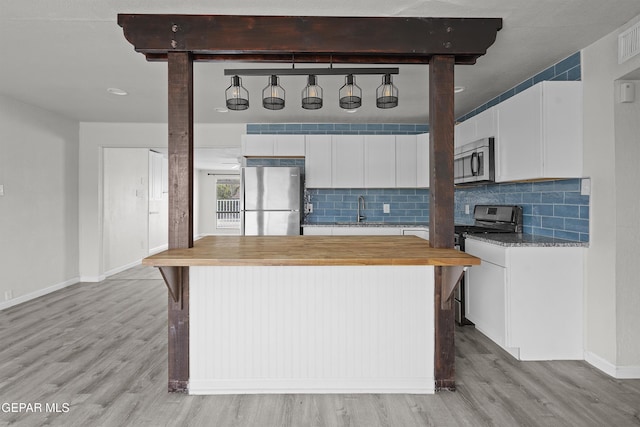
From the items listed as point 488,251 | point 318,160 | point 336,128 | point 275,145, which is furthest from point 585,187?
point 275,145

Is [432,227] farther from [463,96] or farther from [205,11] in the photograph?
[463,96]

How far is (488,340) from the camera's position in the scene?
3135mm

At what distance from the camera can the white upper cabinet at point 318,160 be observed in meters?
4.76

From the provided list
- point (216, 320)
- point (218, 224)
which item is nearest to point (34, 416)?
point (216, 320)

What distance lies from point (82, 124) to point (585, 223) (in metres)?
6.01

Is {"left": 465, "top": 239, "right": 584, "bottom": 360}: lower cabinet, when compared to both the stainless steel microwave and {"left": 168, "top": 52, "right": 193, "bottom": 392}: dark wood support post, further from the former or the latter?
{"left": 168, "top": 52, "right": 193, "bottom": 392}: dark wood support post

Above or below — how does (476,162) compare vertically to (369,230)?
above

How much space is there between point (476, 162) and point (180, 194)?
273cm

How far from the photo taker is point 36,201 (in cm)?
444

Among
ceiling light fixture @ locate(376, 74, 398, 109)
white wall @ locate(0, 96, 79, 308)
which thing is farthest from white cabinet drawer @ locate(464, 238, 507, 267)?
white wall @ locate(0, 96, 79, 308)

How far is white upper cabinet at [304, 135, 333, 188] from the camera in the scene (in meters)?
4.76

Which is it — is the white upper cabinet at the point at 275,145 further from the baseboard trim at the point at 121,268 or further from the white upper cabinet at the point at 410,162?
the baseboard trim at the point at 121,268

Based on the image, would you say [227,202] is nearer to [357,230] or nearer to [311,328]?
[357,230]

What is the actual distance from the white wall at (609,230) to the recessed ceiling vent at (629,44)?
0.04m
